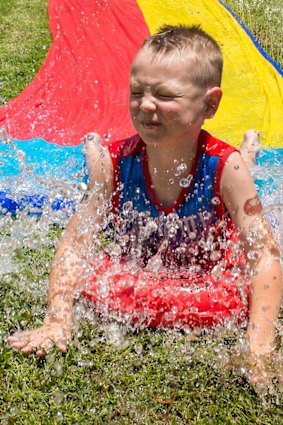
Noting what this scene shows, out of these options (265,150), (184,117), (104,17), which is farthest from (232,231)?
(104,17)

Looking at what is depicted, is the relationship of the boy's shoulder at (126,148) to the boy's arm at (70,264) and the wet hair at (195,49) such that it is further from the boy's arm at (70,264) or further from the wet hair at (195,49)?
the wet hair at (195,49)

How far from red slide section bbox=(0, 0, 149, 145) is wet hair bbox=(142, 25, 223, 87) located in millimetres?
1599

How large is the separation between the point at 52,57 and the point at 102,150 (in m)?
2.68

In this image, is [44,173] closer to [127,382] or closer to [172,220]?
[172,220]

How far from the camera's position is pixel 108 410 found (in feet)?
6.72

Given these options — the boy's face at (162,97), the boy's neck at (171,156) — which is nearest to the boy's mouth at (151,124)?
the boy's face at (162,97)

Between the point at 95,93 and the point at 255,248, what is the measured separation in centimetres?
263

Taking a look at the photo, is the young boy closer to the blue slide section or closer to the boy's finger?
the boy's finger

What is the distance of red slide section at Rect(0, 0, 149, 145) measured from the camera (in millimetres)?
4289

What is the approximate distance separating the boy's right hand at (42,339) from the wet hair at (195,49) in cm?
108

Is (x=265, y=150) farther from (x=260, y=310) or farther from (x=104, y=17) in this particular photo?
(x=104, y=17)

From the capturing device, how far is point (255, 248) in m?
A: 2.45

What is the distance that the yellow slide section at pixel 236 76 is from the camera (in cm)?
432

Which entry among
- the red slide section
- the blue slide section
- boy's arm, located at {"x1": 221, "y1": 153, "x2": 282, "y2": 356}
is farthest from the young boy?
the red slide section
